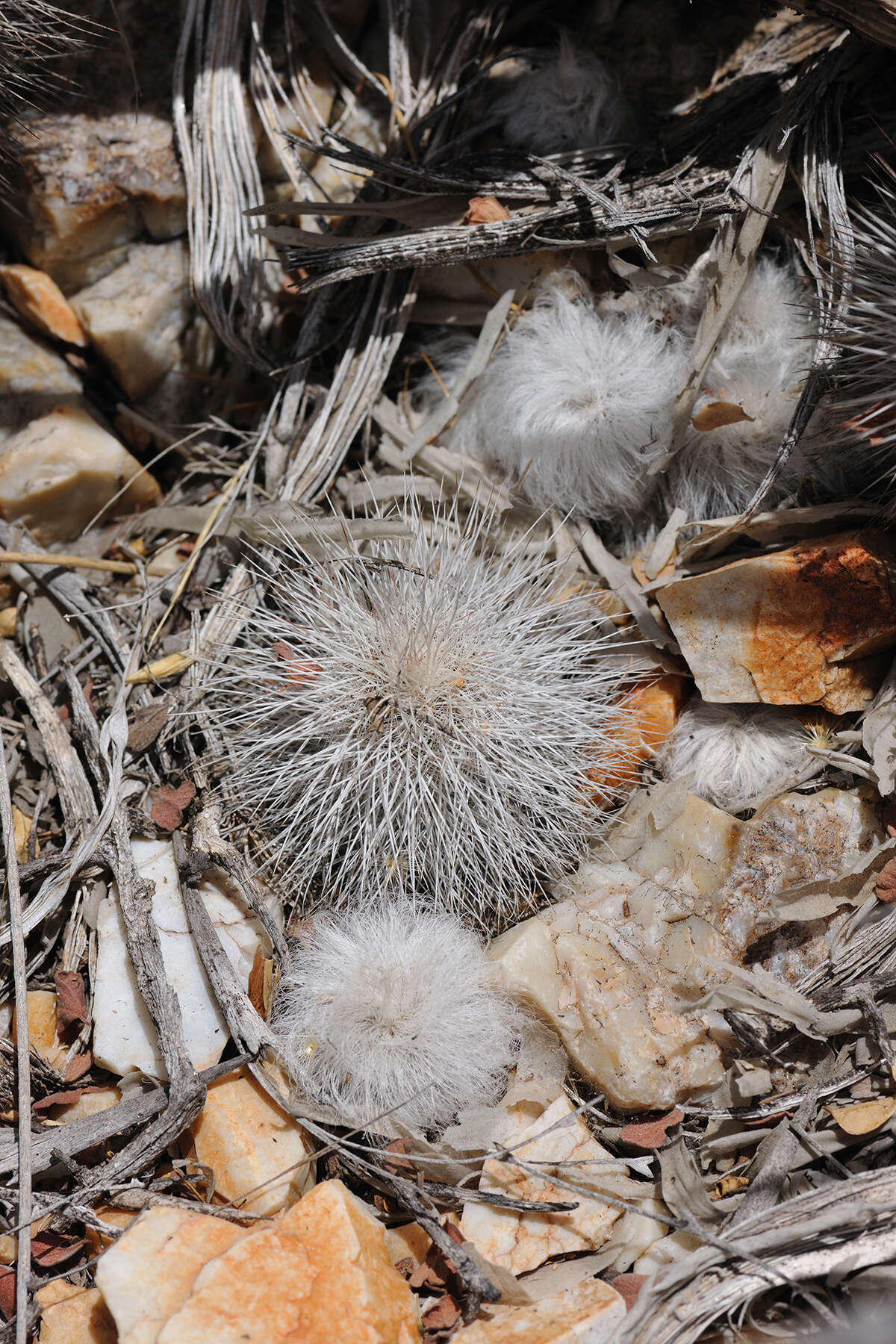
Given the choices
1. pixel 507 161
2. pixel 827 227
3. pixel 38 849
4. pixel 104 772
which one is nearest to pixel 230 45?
pixel 507 161

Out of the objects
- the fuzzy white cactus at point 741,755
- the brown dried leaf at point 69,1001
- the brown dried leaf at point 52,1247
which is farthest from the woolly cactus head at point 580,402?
the brown dried leaf at point 52,1247

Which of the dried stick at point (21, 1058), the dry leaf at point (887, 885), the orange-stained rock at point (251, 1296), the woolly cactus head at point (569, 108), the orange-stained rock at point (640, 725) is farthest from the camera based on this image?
the woolly cactus head at point (569, 108)

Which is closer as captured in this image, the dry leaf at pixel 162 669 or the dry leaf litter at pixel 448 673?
the dry leaf litter at pixel 448 673

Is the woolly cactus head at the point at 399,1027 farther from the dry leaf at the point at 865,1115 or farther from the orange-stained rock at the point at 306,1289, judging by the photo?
the dry leaf at the point at 865,1115

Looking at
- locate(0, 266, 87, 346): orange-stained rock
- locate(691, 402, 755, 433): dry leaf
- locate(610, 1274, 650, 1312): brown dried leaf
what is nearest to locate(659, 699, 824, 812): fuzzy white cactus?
locate(691, 402, 755, 433): dry leaf

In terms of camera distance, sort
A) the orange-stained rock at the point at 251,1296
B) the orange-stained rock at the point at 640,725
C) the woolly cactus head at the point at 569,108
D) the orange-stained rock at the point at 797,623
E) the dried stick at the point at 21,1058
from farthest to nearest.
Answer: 1. the woolly cactus head at the point at 569,108
2. the orange-stained rock at the point at 640,725
3. the orange-stained rock at the point at 797,623
4. the dried stick at the point at 21,1058
5. the orange-stained rock at the point at 251,1296
